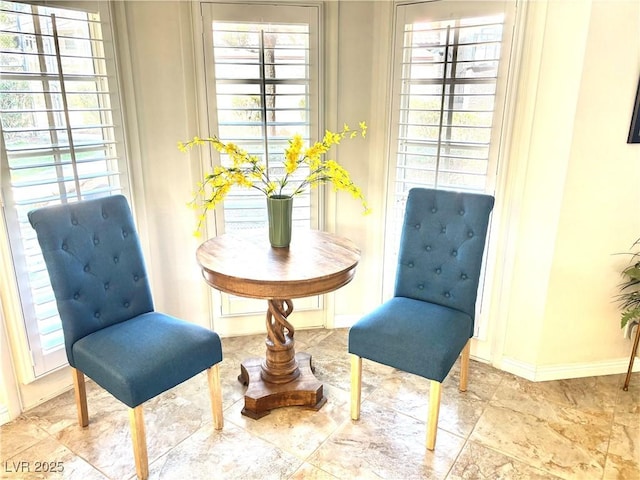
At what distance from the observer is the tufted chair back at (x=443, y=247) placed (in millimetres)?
2240

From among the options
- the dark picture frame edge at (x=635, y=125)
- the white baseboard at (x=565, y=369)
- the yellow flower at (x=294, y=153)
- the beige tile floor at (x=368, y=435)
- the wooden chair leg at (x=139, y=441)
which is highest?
the dark picture frame edge at (x=635, y=125)

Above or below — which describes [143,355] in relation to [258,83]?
below

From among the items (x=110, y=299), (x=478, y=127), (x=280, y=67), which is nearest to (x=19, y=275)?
(x=110, y=299)

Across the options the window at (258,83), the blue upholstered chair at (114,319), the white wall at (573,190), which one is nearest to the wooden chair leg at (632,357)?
the white wall at (573,190)

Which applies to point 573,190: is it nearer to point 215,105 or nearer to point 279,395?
point 279,395

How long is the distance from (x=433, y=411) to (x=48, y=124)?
2.17 meters

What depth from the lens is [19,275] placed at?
2.17 meters

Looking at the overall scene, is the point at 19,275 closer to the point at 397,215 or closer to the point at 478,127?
the point at 397,215

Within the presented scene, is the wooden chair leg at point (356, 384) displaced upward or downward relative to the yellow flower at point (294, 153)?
downward

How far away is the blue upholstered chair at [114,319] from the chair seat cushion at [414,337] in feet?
2.21

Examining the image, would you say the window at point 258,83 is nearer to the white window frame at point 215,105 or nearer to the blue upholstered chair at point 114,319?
the white window frame at point 215,105

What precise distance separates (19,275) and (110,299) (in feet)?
1.53

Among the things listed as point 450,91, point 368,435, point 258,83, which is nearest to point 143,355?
point 368,435

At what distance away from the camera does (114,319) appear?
6.95 feet
